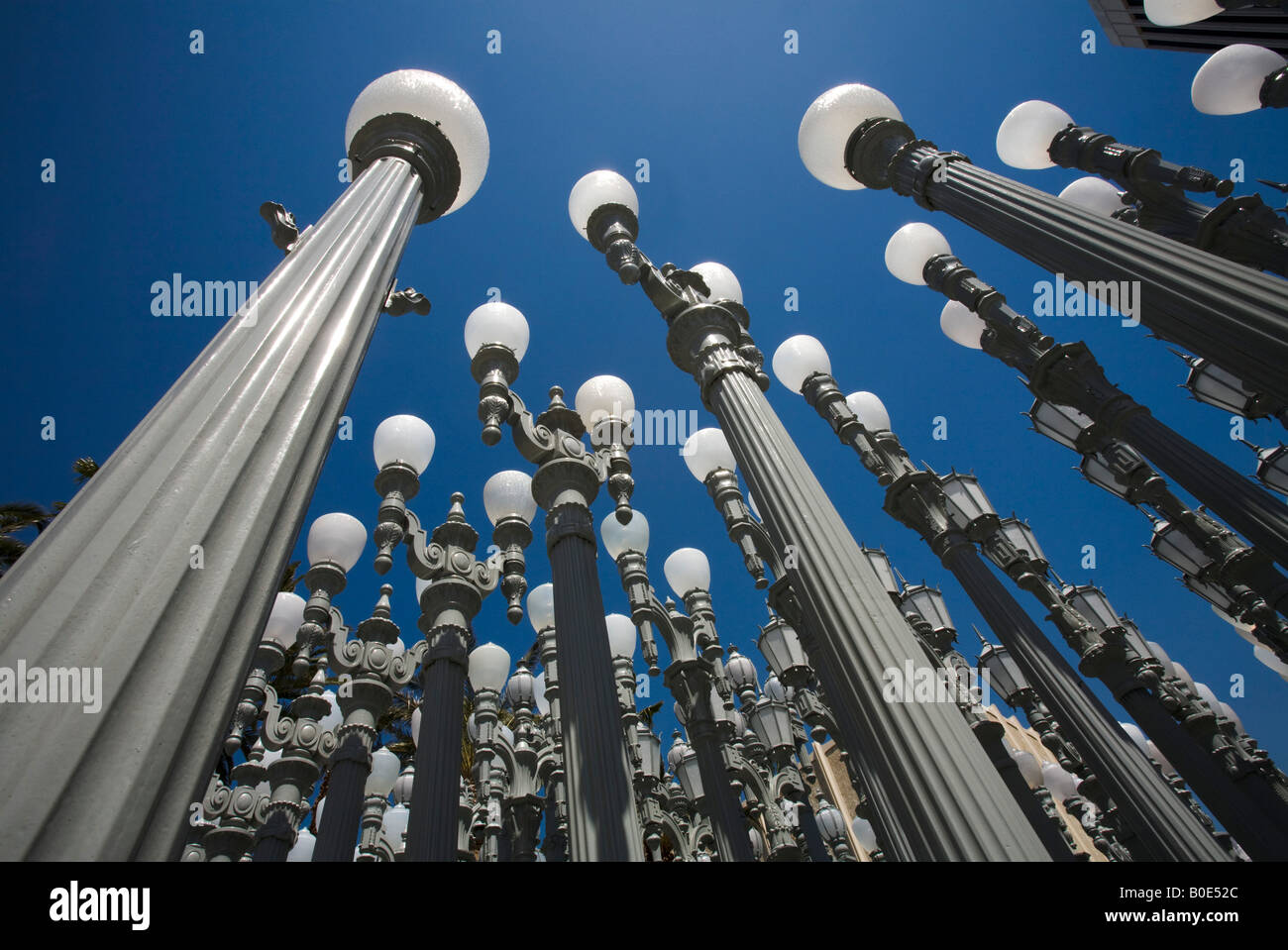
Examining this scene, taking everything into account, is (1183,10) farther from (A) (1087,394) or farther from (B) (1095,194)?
(A) (1087,394)

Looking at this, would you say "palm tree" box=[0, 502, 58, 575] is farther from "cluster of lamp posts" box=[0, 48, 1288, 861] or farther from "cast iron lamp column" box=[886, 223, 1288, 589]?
"cast iron lamp column" box=[886, 223, 1288, 589]

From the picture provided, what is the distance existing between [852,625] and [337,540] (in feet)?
21.3

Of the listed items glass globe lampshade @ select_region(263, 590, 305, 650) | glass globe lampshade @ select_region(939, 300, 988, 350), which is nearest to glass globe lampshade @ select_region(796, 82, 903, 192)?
glass globe lampshade @ select_region(939, 300, 988, 350)

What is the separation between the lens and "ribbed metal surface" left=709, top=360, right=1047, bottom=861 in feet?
11.1

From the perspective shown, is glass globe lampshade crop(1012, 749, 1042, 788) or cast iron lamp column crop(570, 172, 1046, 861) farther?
glass globe lampshade crop(1012, 749, 1042, 788)

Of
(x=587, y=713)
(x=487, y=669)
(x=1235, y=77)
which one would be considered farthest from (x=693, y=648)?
(x=1235, y=77)

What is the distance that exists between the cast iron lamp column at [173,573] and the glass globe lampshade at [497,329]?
3967 millimetres

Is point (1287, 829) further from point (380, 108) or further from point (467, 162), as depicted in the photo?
point (380, 108)

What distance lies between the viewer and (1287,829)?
25.6 feet

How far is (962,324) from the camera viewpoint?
416 inches

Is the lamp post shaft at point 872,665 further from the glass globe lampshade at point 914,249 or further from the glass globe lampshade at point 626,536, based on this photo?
the glass globe lampshade at point 914,249

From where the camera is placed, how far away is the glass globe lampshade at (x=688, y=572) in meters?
10.6

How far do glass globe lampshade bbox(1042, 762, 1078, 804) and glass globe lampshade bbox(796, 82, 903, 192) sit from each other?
609 inches
